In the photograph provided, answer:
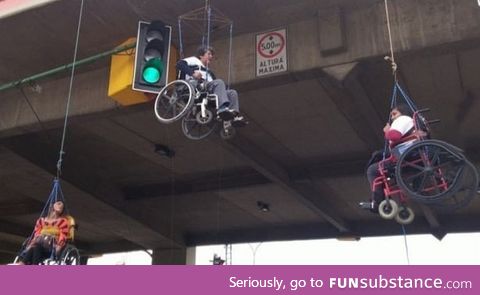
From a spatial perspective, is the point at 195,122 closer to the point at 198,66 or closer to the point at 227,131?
the point at 227,131

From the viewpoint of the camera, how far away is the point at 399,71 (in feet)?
40.9

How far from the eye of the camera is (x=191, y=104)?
8.78 meters

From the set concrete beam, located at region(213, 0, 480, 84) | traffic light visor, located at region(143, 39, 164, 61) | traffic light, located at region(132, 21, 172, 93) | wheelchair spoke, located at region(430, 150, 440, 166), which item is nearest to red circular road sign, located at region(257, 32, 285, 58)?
concrete beam, located at region(213, 0, 480, 84)

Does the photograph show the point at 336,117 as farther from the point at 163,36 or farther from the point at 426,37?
the point at 163,36

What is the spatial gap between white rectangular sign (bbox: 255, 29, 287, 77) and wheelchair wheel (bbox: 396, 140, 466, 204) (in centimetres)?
481

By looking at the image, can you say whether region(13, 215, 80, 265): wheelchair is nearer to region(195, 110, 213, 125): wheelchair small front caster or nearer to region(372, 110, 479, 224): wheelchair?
region(195, 110, 213, 125): wheelchair small front caster

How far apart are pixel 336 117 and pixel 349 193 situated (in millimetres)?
6855

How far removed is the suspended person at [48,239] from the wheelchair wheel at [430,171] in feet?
18.2

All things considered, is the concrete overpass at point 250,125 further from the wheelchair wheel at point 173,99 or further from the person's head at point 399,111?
the person's head at point 399,111

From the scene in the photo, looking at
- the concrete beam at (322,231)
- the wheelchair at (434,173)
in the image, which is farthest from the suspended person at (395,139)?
the concrete beam at (322,231)

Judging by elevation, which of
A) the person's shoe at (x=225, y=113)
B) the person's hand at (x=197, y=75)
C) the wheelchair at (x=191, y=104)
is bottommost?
the person's shoe at (x=225, y=113)

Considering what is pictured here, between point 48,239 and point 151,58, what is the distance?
348 cm

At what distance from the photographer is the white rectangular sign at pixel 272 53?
11305 millimetres

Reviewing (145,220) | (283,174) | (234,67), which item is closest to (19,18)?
(234,67)
